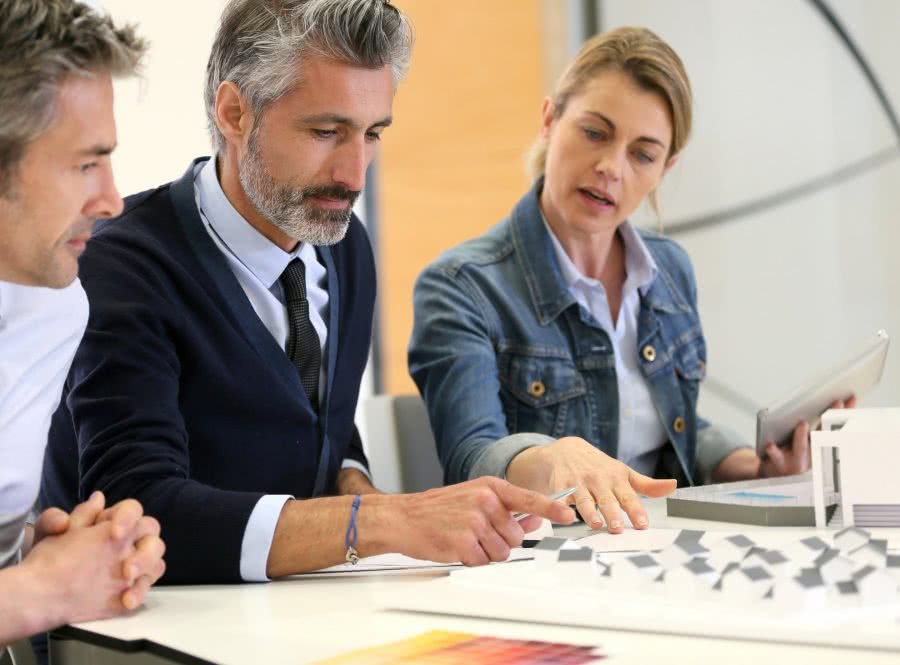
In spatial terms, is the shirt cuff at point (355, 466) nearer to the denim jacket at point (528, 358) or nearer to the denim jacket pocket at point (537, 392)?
the denim jacket at point (528, 358)

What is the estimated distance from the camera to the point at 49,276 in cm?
133

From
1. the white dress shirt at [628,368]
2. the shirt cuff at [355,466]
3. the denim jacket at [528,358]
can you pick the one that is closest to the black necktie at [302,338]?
the shirt cuff at [355,466]

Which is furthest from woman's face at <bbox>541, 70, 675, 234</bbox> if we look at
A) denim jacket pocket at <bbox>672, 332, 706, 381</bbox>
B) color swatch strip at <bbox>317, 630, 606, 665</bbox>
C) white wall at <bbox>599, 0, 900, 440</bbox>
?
white wall at <bbox>599, 0, 900, 440</bbox>

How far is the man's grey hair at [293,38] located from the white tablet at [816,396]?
2.49ft

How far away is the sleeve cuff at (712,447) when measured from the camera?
7.45 feet

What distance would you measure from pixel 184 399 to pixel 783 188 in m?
2.70

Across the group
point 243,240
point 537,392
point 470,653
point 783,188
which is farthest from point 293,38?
point 783,188

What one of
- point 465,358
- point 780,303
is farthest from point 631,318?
point 780,303

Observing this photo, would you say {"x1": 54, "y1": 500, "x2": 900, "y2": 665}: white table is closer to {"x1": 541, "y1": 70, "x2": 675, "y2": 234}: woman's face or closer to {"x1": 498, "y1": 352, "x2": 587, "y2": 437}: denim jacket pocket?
{"x1": 498, "y1": 352, "x2": 587, "y2": 437}: denim jacket pocket

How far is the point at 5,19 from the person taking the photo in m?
1.25

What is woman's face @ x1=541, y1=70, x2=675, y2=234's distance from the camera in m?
2.22

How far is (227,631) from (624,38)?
4.78 ft

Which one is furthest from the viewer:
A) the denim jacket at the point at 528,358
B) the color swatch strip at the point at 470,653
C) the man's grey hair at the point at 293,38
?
the denim jacket at the point at 528,358

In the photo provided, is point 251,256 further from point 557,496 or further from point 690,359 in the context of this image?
point 690,359
